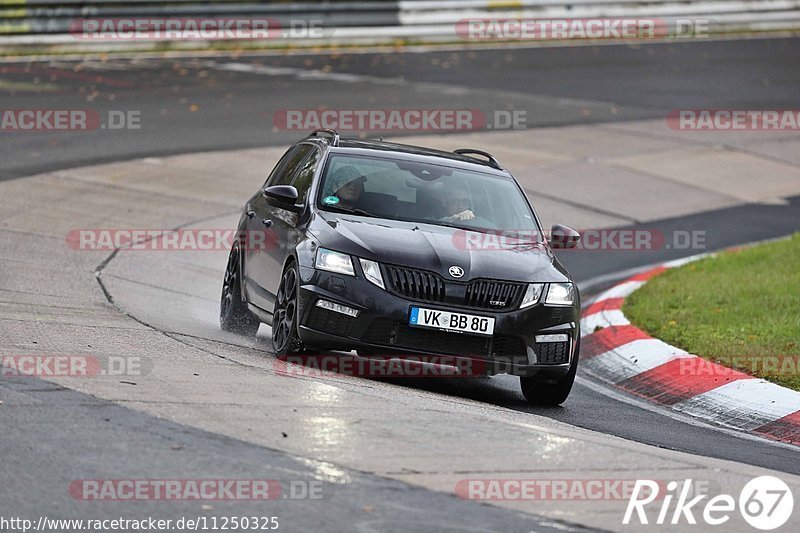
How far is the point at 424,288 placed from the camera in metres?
8.85

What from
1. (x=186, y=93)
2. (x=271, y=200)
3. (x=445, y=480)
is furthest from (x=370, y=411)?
(x=186, y=93)

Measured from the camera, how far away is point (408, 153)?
419 inches

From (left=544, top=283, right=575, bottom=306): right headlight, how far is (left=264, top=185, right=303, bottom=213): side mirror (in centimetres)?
184

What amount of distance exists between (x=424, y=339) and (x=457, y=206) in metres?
1.60

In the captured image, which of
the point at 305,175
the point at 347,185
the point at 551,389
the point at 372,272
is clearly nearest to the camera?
the point at 372,272

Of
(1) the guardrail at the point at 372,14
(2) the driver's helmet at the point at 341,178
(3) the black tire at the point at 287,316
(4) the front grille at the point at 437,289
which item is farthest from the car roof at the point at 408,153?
(1) the guardrail at the point at 372,14

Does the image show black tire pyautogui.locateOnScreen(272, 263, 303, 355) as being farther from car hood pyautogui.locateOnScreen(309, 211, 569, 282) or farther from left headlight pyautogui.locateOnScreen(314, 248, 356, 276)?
car hood pyautogui.locateOnScreen(309, 211, 569, 282)

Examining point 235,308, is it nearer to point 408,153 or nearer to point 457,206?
point 408,153

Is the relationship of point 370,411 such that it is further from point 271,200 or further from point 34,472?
point 271,200

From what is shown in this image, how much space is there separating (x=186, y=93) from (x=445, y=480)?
60.2 feet

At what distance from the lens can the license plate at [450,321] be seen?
8766 millimetres

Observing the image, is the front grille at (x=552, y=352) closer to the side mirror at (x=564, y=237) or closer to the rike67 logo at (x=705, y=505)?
the side mirror at (x=564, y=237)

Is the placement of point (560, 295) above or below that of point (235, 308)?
above

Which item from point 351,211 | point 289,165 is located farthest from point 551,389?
point 289,165
